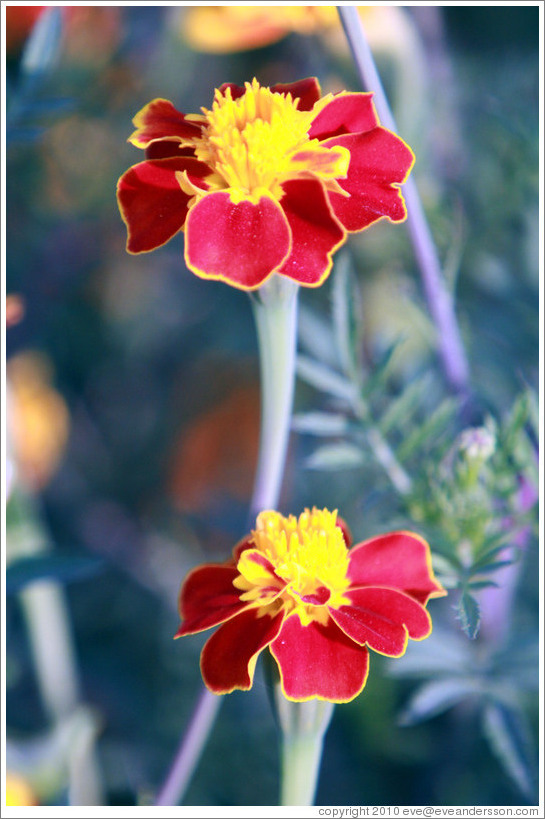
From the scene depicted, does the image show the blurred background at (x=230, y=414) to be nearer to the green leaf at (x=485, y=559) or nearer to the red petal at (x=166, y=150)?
the green leaf at (x=485, y=559)

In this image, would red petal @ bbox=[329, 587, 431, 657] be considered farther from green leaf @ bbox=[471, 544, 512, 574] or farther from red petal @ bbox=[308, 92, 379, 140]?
red petal @ bbox=[308, 92, 379, 140]

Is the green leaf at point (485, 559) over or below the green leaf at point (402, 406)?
below

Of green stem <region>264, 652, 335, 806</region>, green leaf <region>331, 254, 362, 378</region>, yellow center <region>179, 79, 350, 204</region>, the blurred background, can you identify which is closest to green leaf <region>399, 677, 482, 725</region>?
the blurred background

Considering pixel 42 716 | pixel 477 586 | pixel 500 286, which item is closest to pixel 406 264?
pixel 500 286

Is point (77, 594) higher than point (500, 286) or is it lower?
lower

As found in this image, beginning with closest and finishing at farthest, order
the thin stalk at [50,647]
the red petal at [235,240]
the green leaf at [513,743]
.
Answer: the red petal at [235,240] → the green leaf at [513,743] → the thin stalk at [50,647]

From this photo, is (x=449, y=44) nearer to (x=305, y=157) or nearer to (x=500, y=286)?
(x=500, y=286)

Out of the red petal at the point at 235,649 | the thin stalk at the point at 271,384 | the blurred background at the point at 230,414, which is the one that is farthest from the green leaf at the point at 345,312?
the red petal at the point at 235,649
